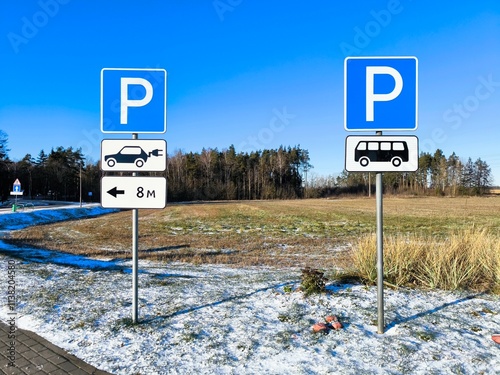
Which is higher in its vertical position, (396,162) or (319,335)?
(396,162)

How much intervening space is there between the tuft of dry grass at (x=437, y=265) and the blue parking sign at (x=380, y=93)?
2506 millimetres

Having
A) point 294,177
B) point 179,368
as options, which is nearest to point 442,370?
point 179,368

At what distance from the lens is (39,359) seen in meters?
3.28

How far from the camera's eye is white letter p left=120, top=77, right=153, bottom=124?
3.87 meters

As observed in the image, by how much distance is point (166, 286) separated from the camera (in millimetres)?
5324

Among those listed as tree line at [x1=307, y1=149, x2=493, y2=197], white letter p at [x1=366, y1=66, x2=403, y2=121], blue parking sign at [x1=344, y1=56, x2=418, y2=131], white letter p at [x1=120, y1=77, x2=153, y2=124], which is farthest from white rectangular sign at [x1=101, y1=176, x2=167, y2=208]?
tree line at [x1=307, y1=149, x2=493, y2=197]

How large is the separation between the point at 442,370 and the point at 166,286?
3792 millimetres

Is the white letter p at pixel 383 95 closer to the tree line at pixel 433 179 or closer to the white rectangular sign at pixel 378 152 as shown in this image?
the white rectangular sign at pixel 378 152

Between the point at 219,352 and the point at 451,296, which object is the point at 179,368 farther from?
the point at 451,296

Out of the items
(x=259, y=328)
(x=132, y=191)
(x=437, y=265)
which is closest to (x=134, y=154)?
(x=132, y=191)

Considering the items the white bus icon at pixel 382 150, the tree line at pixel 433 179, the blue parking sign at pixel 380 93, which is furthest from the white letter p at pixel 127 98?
the tree line at pixel 433 179

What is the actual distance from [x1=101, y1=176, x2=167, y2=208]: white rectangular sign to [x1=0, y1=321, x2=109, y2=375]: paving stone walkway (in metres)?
1.53

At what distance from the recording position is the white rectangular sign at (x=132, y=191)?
3.75 metres

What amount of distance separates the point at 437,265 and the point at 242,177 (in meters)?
95.5
